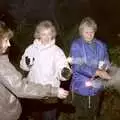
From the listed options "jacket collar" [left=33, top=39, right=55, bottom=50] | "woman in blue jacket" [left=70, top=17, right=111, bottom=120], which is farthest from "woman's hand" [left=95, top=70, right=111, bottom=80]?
"jacket collar" [left=33, top=39, right=55, bottom=50]

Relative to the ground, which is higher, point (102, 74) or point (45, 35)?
point (45, 35)

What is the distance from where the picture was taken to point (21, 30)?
34.8 feet

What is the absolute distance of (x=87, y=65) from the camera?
611cm

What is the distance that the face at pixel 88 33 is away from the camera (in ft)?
19.7

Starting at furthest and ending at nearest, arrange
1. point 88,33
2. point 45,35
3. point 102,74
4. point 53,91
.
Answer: point 102,74
point 88,33
point 45,35
point 53,91

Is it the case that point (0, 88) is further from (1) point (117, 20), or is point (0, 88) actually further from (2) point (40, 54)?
(1) point (117, 20)

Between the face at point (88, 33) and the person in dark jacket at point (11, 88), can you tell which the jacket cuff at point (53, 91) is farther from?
the face at point (88, 33)

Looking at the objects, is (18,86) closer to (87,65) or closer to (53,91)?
(53,91)

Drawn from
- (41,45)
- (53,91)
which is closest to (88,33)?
(41,45)

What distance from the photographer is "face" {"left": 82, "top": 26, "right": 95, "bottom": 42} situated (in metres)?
6.01

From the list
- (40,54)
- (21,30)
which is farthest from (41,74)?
(21,30)

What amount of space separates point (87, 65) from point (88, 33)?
475mm

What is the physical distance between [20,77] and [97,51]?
72.7 inches

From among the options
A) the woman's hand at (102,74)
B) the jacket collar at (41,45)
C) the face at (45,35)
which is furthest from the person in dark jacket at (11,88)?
the woman's hand at (102,74)
